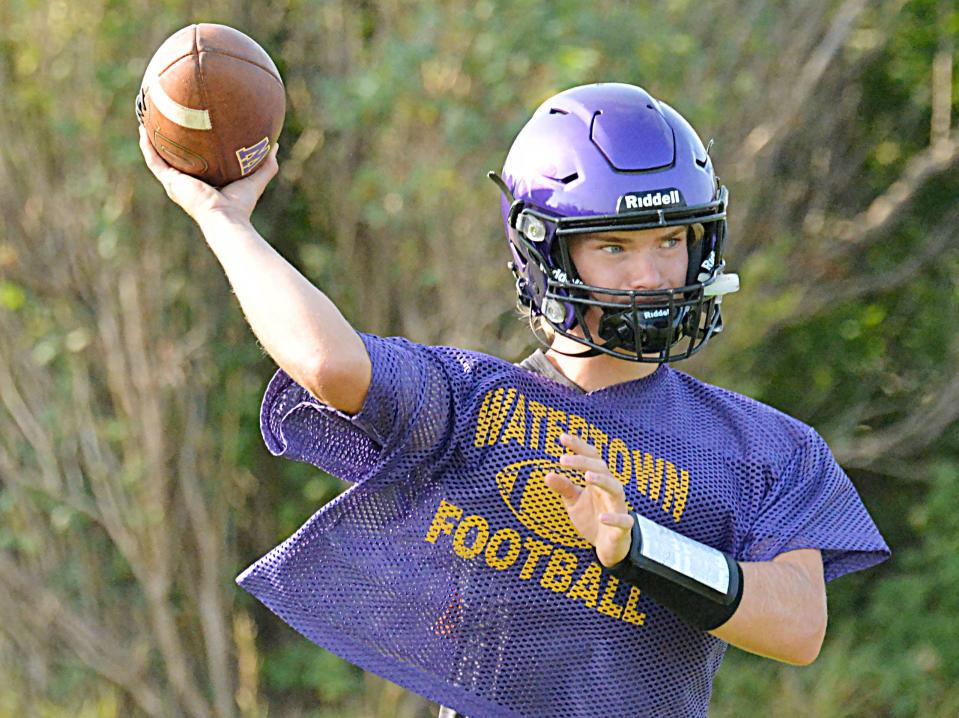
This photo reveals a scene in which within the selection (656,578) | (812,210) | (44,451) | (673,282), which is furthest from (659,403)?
(812,210)

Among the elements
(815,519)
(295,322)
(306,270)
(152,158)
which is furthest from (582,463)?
(306,270)

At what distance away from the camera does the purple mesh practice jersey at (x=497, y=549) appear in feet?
9.14

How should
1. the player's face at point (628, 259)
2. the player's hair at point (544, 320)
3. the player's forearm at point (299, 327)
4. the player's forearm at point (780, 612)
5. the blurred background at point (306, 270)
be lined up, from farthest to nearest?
1. the blurred background at point (306, 270)
2. the player's hair at point (544, 320)
3. the player's face at point (628, 259)
4. the player's forearm at point (780, 612)
5. the player's forearm at point (299, 327)

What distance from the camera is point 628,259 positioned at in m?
2.86

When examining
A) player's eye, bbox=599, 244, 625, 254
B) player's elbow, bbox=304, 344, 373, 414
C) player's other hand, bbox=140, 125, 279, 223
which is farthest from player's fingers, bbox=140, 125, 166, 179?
player's eye, bbox=599, 244, 625, 254

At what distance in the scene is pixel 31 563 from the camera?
22.1ft

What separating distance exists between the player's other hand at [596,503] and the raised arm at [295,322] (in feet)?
1.19

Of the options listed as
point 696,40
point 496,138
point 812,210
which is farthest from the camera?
point 812,210

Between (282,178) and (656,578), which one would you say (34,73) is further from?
(656,578)

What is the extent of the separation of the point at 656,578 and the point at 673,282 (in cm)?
57

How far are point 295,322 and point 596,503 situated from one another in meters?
0.60

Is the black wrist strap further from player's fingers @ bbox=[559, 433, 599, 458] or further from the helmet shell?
the helmet shell

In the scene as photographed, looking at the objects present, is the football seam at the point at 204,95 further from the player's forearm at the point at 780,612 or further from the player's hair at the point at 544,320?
the player's forearm at the point at 780,612

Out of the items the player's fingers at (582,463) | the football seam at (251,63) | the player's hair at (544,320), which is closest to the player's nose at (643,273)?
the player's hair at (544,320)
